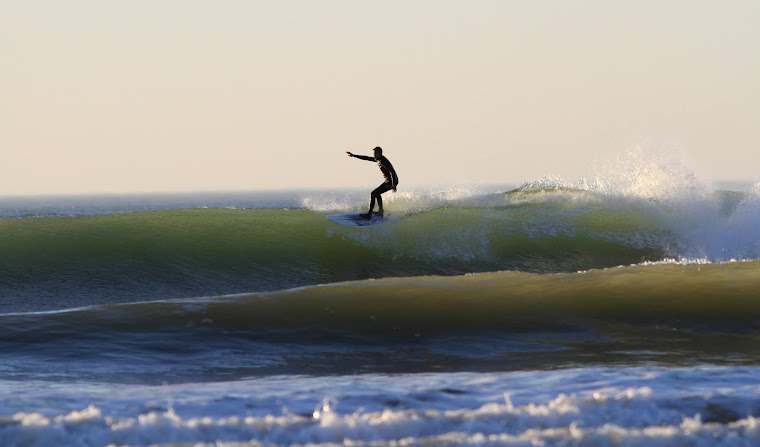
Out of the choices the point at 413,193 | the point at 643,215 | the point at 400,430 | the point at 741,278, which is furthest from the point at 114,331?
the point at 643,215

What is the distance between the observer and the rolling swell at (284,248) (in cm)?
1359

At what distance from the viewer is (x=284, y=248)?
1609cm

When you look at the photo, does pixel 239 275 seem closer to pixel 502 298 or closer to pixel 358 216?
pixel 358 216

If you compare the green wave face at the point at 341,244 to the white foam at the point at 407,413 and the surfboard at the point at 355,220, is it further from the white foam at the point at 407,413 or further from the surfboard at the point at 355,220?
the white foam at the point at 407,413

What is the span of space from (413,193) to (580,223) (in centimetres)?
379

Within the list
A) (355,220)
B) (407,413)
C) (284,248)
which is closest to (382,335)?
(407,413)

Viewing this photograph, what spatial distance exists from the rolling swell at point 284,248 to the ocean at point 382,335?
62 millimetres

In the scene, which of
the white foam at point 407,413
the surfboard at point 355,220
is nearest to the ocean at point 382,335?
the white foam at point 407,413

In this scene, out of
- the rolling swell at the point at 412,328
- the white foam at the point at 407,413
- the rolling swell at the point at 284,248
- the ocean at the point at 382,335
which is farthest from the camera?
the rolling swell at the point at 284,248

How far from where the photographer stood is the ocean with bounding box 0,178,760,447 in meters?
4.95

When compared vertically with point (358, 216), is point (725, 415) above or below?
below

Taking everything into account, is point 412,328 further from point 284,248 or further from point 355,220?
point 284,248

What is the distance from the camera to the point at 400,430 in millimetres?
4855

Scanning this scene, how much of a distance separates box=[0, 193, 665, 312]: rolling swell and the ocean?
0.06m
